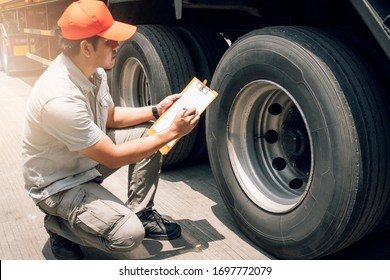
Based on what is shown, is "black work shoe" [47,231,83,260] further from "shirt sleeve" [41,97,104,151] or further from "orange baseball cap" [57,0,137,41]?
"orange baseball cap" [57,0,137,41]

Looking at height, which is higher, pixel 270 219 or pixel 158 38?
pixel 158 38

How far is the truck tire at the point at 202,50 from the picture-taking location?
150 inches

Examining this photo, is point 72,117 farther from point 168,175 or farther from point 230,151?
point 168,175

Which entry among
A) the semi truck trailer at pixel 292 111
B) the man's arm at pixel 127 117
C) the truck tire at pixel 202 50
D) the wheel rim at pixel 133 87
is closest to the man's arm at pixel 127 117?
the man's arm at pixel 127 117

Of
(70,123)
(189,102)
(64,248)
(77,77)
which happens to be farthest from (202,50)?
(64,248)

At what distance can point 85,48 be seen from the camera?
245 cm

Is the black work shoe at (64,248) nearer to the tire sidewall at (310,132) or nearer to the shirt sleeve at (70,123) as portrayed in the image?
the shirt sleeve at (70,123)

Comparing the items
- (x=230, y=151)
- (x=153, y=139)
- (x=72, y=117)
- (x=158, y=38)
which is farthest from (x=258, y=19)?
(x=72, y=117)

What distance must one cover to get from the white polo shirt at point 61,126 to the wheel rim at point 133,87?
1.54m

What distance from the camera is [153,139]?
8.30 feet

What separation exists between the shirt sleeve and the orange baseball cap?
1.12 ft

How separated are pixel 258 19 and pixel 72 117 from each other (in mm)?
1712

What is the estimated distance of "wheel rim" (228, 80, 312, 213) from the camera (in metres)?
2.70

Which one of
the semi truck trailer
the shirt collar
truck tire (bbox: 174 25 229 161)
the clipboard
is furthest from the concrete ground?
the shirt collar
